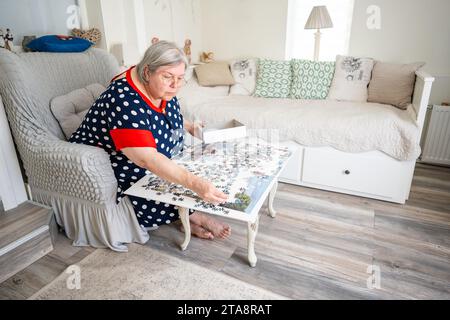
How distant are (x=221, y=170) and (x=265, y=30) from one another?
2.36 meters

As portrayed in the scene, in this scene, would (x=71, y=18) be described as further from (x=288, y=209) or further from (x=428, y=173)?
(x=428, y=173)

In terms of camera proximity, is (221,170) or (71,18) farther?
(71,18)

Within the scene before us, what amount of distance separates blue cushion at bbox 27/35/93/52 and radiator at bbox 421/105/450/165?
111 inches

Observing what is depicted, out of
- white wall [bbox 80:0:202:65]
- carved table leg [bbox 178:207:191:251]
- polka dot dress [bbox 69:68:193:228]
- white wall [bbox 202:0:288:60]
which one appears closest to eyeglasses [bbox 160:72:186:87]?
polka dot dress [bbox 69:68:193:228]

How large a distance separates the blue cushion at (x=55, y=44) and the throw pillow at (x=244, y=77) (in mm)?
1457

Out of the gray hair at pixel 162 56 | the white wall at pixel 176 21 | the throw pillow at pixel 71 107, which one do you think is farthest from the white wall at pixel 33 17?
the gray hair at pixel 162 56

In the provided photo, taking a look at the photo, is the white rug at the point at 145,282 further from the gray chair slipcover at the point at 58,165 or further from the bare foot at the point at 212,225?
the bare foot at the point at 212,225

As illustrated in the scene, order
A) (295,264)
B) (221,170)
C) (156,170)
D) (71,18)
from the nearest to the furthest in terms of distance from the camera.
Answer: (156,170), (221,170), (295,264), (71,18)

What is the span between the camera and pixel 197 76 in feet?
9.87

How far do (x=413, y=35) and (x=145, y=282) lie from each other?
2.88 m

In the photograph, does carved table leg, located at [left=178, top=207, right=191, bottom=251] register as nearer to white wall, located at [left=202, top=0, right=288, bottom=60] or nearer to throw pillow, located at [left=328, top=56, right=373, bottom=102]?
throw pillow, located at [left=328, top=56, right=373, bottom=102]

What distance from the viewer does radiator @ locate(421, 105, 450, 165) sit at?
8.23 ft
